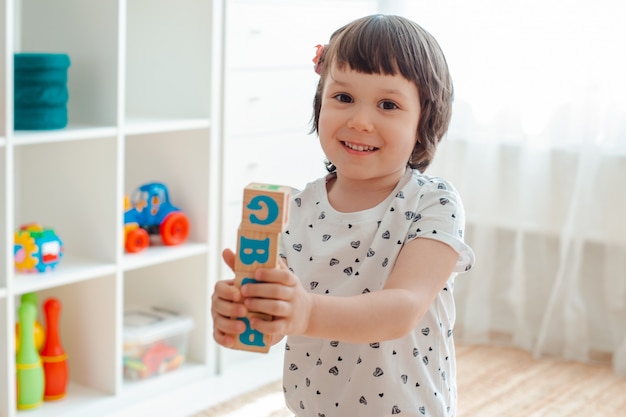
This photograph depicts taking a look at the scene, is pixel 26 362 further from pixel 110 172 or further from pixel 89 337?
pixel 110 172

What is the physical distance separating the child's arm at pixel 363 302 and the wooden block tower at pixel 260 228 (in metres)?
0.01

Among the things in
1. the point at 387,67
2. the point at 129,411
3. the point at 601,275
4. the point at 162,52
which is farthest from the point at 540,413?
the point at 387,67

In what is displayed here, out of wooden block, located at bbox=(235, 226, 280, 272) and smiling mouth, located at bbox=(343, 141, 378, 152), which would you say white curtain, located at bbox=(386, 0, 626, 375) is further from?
wooden block, located at bbox=(235, 226, 280, 272)

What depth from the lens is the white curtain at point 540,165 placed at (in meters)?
2.61

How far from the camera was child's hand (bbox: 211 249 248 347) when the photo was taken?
0.90m

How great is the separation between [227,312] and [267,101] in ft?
5.13

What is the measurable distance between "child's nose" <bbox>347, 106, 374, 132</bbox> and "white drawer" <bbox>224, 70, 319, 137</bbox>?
1196 millimetres

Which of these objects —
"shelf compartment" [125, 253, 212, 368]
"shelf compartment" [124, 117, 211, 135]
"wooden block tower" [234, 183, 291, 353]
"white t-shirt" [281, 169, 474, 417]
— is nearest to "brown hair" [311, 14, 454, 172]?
"white t-shirt" [281, 169, 474, 417]

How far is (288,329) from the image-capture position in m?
0.90

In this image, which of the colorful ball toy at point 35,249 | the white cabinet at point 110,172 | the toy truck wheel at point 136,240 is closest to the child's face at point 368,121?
the white cabinet at point 110,172

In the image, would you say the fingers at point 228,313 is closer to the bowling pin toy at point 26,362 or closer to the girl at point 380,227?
the girl at point 380,227

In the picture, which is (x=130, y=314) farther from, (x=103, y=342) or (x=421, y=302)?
(x=421, y=302)

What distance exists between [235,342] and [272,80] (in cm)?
159

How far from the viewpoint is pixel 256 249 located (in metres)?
0.88
